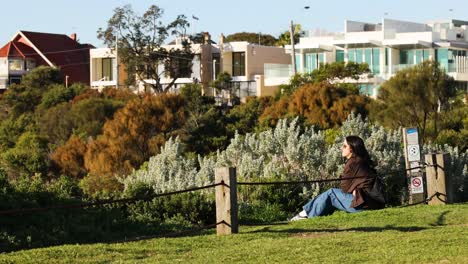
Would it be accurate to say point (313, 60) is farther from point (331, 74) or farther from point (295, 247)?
point (295, 247)

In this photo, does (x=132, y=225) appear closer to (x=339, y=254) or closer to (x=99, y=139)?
(x=339, y=254)

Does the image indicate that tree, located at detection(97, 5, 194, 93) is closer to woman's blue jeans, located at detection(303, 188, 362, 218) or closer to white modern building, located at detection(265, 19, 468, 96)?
white modern building, located at detection(265, 19, 468, 96)

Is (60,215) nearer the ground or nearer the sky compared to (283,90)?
nearer the ground

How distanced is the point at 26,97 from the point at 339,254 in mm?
61009

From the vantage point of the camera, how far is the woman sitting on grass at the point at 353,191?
15.8 m

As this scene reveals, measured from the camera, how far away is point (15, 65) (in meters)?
93.0

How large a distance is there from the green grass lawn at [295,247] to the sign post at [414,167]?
4.72 metres

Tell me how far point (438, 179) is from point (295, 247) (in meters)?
7.68

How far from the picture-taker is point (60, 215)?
50.6 ft

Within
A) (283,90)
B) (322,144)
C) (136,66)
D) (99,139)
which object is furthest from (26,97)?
(322,144)

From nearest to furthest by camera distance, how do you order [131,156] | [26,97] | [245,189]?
1. [245,189]
2. [131,156]
3. [26,97]

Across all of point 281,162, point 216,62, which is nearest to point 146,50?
point 216,62

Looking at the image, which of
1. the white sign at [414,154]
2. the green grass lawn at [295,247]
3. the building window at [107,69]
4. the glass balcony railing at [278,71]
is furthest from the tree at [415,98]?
the building window at [107,69]

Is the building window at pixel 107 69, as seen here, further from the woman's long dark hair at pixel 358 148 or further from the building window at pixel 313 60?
the woman's long dark hair at pixel 358 148
